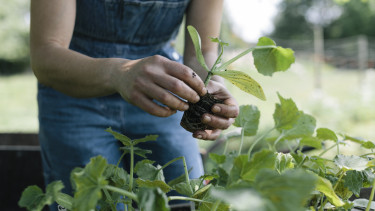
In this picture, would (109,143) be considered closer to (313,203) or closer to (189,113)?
(189,113)

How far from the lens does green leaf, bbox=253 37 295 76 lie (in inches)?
24.1

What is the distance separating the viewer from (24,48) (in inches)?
403

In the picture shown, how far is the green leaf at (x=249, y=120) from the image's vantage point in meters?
0.69

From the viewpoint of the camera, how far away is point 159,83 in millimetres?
578

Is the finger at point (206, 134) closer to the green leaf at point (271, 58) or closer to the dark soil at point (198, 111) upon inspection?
the dark soil at point (198, 111)

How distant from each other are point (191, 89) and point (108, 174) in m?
0.19

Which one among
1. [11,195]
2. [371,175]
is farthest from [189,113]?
[11,195]

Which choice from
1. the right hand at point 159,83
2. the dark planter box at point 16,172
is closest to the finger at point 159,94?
the right hand at point 159,83

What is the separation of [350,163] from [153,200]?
1.18ft

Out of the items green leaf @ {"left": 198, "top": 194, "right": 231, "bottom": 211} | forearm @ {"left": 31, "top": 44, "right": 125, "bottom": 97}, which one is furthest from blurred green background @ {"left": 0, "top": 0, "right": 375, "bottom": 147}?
green leaf @ {"left": 198, "top": 194, "right": 231, "bottom": 211}

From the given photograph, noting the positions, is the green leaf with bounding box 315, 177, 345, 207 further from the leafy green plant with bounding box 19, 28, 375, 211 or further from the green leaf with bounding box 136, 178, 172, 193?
the green leaf with bounding box 136, 178, 172, 193

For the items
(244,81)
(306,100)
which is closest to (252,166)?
(244,81)

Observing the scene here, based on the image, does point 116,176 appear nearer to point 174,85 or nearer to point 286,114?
point 174,85

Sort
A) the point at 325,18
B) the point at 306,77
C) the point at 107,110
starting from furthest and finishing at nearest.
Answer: the point at 325,18, the point at 306,77, the point at 107,110
